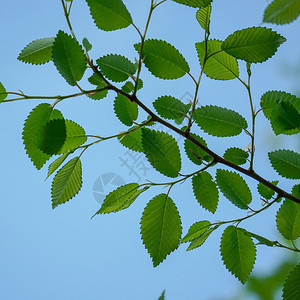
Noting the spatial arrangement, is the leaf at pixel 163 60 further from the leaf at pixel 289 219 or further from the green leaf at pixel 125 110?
the leaf at pixel 289 219

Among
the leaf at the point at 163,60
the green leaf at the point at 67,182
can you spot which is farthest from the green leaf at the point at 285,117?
the green leaf at the point at 67,182

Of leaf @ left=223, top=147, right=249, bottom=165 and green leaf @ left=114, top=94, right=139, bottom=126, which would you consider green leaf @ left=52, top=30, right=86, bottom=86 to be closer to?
green leaf @ left=114, top=94, right=139, bottom=126

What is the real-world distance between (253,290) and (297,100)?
0.73ft

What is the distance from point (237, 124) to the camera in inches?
19.3

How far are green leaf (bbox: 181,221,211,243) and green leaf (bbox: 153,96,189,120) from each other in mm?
133

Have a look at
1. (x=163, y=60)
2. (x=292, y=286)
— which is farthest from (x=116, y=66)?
(x=292, y=286)

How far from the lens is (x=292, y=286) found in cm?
43

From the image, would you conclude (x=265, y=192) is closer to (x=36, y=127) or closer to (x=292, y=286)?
(x=292, y=286)

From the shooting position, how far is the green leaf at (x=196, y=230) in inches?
19.1

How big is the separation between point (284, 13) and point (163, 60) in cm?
20

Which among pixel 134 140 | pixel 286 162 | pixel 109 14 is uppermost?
pixel 109 14

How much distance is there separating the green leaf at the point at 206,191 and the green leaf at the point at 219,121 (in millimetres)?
54

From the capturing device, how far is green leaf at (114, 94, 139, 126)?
0.48m

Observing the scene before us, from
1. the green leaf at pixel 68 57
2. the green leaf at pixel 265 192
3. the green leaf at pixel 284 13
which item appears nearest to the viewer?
the green leaf at pixel 284 13
